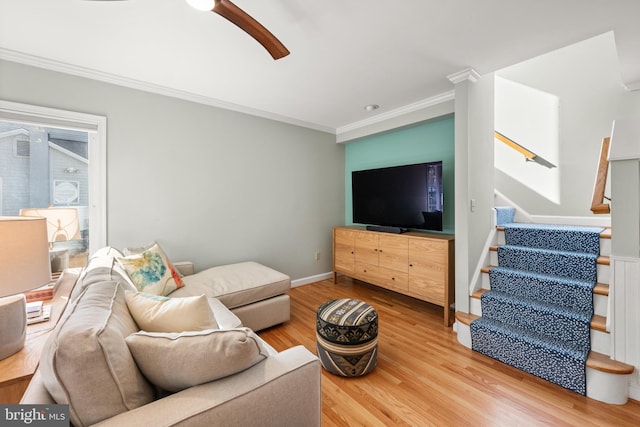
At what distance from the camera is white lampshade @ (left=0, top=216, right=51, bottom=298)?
97cm

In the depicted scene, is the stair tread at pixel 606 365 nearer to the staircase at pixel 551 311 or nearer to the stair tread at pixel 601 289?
the staircase at pixel 551 311

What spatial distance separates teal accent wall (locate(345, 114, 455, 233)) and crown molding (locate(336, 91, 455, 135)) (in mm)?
191

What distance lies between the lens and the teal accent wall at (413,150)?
125 inches

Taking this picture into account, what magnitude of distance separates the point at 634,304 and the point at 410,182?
1.96 m

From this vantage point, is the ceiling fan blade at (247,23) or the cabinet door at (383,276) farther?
the cabinet door at (383,276)

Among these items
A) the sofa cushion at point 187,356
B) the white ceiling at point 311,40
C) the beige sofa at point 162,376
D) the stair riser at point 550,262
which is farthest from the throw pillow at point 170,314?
the stair riser at point 550,262

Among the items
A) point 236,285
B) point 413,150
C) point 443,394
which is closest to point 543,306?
point 443,394

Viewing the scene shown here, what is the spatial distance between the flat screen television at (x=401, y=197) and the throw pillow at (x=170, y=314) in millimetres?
2487

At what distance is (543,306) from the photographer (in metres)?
2.10

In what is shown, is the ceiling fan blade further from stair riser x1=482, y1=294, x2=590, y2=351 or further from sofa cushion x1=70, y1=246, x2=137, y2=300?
stair riser x1=482, y1=294, x2=590, y2=351

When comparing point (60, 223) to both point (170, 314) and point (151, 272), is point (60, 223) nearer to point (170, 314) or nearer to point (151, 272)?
point (151, 272)

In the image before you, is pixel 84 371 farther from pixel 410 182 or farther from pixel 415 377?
pixel 410 182

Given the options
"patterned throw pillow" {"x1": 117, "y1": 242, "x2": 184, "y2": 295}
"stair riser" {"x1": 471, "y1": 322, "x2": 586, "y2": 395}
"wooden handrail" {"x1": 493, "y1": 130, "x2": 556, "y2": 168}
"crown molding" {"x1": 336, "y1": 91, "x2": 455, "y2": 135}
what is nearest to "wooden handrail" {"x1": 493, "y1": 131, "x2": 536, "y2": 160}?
"wooden handrail" {"x1": 493, "y1": 130, "x2": 556, "y2": 168}

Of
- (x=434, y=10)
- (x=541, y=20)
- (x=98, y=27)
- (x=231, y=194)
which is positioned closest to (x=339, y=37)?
(x=434, y=10)
